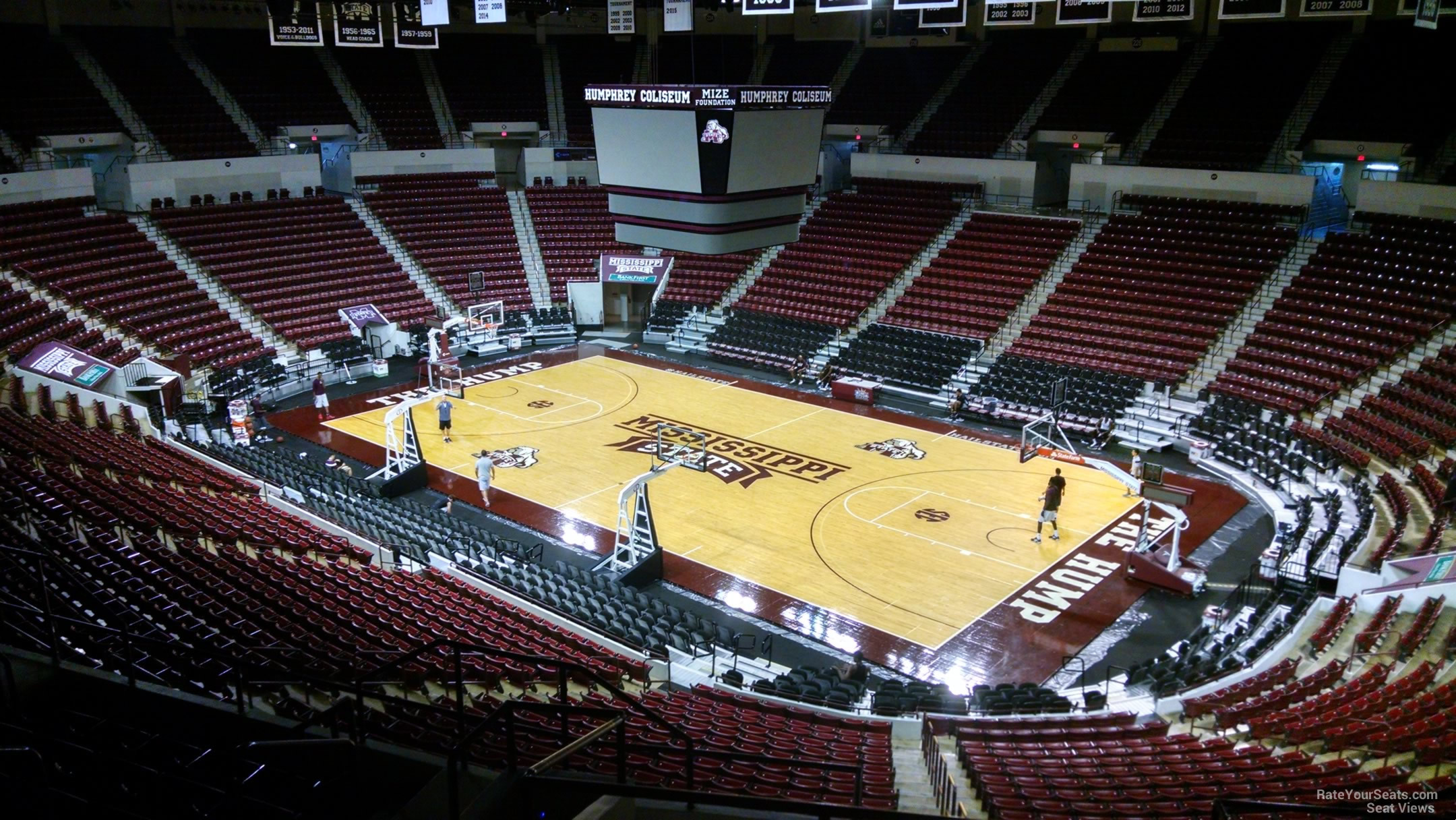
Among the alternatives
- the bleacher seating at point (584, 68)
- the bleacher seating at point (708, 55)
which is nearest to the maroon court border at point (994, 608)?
the bleacher seating at point (584, 68)

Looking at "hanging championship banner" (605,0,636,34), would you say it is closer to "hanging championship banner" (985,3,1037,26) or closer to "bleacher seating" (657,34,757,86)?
"hanging championship banner" (985,3,1037,26)

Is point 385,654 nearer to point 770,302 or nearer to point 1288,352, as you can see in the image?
point 1288,352

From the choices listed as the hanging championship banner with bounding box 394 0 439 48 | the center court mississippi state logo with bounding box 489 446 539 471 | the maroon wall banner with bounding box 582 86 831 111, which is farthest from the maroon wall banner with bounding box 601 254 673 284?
the maroon wall banner with bounding box 582 86 831 111

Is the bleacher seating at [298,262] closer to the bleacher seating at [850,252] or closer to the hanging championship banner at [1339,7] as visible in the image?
the bleacher seating at [850,252]

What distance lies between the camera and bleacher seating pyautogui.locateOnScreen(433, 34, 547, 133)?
44.0 m

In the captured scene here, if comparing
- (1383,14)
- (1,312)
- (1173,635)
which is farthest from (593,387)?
(1383,14)

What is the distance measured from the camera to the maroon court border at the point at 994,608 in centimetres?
1594

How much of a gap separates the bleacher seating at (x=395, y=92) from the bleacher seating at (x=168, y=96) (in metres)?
5.64

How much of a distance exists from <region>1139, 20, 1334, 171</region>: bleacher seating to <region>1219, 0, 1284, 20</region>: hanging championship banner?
14.2 meters

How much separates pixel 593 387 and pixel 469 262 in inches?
415

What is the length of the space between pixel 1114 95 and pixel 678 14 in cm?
2248

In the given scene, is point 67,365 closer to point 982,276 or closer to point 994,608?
point 994,608

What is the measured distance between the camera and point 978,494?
22484mm

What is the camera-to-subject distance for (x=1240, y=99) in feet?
117
